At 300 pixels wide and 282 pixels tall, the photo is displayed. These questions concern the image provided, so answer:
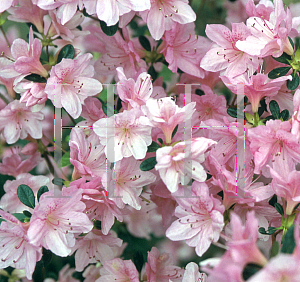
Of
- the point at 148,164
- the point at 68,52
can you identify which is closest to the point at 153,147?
the point at 148,164

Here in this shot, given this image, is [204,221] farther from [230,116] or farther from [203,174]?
[230,116]

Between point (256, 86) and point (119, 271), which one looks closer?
point (256, 86)

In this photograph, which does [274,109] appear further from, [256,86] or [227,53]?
[227,53]

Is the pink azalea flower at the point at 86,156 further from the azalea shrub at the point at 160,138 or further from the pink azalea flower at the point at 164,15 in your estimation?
the pink azalea flower at the point at 164,15

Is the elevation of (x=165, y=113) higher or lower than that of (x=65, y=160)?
higher

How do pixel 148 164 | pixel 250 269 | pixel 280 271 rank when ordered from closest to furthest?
pixel 280 271 < pixel 250 269 < pixel 148 164

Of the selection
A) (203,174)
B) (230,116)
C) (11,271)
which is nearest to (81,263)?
(11,271)
